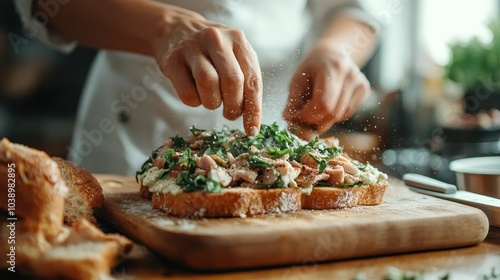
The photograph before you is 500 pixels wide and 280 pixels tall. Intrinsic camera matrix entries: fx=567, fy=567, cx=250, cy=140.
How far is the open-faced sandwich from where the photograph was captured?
2.00 meters

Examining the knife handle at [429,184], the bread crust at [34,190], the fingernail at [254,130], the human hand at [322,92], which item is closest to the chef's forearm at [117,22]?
the human hand at [322,92]

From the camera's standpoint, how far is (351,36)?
3189 millimetres

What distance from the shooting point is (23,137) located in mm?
4773

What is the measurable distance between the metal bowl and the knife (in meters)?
0.09

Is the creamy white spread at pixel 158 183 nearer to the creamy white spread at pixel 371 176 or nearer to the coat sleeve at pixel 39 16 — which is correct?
the creamy white spread at pixel 371 176

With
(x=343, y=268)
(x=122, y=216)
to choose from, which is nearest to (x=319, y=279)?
(x=343, y=268)

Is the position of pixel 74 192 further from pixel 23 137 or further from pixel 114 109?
pixel 23 137

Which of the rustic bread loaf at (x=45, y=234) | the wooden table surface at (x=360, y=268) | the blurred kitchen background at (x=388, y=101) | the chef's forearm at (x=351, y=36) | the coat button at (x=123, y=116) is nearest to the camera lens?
the rustic bread loaf at (x=45, y=234)

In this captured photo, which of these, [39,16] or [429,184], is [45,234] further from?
[39,16]

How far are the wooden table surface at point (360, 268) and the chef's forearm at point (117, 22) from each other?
1.35 meters

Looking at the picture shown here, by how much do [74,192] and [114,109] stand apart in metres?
1.58

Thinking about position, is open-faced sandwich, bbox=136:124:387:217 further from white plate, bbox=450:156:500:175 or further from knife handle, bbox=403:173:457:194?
white plate, bbox=450:156:500:175

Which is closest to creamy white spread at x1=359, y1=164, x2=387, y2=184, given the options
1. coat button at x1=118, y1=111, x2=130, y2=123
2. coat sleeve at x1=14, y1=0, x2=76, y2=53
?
coat button at x1=118, y1=111, x2=130, y2=123

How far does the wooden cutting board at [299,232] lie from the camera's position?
1.68 meters
